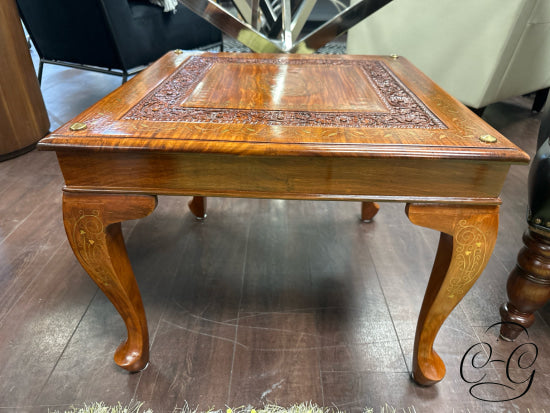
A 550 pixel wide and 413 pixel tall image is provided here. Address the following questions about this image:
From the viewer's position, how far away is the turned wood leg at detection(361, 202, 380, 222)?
4.23 ft

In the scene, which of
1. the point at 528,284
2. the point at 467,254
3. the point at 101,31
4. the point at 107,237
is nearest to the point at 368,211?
the point at 528,284

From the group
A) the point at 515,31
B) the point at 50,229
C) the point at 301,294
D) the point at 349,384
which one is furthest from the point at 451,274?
the point at 515,31

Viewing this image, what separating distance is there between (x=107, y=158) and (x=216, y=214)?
77 centimetres

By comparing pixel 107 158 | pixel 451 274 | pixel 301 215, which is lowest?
pixel 301 215

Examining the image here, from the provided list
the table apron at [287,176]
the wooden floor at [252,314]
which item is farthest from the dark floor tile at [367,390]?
the table apron at [287,176]

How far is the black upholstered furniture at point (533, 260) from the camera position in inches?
28.8

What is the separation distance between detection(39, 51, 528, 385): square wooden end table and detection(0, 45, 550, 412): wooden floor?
0.14 meters

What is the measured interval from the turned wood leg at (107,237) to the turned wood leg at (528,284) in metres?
0.77

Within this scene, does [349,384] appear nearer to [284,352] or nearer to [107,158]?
[284,352]

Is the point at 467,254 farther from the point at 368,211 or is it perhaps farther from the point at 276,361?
the point at 368,211

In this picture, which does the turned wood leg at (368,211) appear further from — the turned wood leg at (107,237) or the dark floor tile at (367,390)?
the turned wood leg at (107,237)

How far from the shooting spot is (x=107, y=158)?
23.8 inches

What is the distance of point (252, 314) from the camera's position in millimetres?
955

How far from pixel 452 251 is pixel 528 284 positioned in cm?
31
